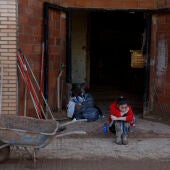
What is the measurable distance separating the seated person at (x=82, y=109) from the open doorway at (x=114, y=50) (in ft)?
21.2

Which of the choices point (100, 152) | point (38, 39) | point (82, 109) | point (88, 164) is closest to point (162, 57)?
point (82, 109)

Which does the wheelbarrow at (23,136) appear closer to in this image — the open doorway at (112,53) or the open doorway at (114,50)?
the open doorway at (112,53)

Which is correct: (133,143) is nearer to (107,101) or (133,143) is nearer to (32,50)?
(32,50)

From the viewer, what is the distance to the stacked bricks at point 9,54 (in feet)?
26.8

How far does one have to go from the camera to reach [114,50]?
19.1 metres

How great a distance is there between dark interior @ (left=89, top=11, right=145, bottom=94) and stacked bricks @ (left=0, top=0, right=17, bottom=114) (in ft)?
28.9

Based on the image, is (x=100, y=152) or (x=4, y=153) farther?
(x=100, y=152)

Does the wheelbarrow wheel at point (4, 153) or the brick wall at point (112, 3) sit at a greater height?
the brick wall at point (112, 3)

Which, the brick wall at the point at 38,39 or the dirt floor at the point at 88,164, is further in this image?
the brick wall at the point at 38,39

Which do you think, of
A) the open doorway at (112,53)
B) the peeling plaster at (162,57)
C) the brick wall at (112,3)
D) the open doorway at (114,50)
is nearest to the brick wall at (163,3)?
the brick wall at (112,3)

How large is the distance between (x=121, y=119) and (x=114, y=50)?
11.5 metres

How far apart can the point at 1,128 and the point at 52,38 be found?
369 cm

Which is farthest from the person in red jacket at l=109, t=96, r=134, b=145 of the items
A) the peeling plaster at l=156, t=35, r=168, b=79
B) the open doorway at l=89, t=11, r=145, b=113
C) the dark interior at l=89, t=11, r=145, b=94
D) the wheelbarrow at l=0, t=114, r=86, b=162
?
the dark interior at l=89, t=11, r=145, b=94

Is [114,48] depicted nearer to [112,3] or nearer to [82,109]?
[112,3]
